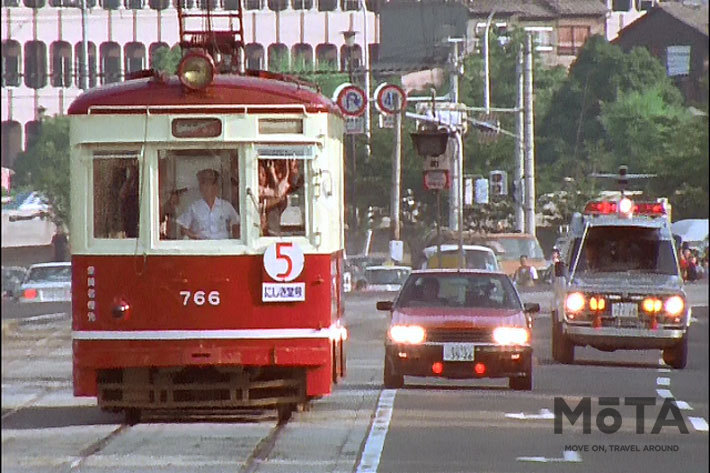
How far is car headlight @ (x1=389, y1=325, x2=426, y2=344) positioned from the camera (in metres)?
17.0

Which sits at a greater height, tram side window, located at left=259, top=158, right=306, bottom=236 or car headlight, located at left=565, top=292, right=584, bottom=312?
tram side window, located at left=259, top=158, right=306, bottom=236

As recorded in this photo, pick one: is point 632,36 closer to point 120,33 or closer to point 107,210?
point 107,210

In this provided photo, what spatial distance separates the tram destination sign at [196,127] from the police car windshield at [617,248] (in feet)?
29.1

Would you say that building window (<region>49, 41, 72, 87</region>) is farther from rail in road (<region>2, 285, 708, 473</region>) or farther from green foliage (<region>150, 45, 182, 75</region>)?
rail in road (<region>2, 285, 708, 473</region>)

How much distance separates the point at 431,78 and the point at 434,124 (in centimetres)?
1723

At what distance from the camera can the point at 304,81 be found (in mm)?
13258

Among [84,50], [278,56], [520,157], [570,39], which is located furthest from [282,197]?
[520,157]

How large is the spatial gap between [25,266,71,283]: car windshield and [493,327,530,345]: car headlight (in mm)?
16763

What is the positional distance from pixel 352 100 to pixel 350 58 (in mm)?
3348

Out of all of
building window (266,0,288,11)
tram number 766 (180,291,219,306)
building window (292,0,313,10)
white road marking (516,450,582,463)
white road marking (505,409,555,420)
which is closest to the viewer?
white road marking (516,450,582,463)

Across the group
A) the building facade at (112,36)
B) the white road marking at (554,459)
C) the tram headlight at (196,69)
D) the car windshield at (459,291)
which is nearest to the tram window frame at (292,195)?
the tram headlight at (196,69)

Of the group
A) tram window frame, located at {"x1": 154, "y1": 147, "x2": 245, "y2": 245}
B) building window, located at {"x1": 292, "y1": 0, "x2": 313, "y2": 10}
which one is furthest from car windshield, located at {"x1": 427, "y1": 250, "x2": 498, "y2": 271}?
tram window frame, located at {"x1": 154, "y1": 147, "x2": 245, "y2": 245}

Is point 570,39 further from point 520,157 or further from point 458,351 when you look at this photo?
point 520,157

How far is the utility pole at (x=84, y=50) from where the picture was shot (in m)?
14.6
